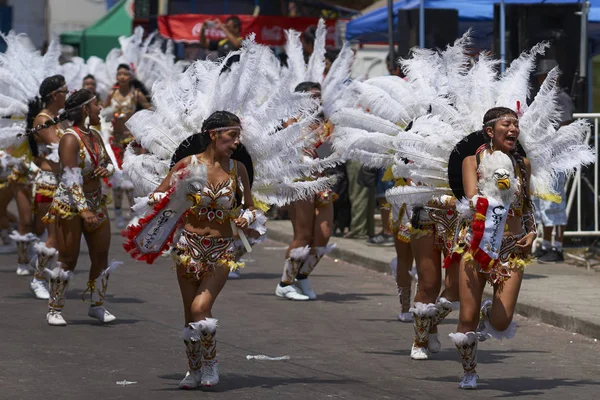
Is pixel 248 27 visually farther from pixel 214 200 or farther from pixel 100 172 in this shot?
pixel 214 200

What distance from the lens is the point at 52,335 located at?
423 inches

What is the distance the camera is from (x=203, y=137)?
8.84 m

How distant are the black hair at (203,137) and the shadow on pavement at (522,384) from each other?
2.14 metres

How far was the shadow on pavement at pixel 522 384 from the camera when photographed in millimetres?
8648

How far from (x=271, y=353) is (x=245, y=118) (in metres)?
1.98

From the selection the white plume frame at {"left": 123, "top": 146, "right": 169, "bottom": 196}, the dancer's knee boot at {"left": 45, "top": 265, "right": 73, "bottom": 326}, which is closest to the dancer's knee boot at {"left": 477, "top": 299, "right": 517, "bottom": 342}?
the white plume frame at {"left": 123, "top": 146, "right": 169, "bottom": 196}

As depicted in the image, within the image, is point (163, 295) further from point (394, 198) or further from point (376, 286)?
point (394, 198)

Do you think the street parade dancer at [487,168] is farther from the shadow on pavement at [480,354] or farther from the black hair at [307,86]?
the black hair at [307,86]

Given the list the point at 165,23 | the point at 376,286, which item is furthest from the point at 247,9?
the point at 376,286

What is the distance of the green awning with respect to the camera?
34750mm

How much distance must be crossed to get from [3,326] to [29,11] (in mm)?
33860

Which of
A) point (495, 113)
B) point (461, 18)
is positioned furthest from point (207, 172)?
point (461, 18)

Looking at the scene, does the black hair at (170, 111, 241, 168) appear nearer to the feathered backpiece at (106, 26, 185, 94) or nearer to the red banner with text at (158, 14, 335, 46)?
the feathered backpiece at (106, 26, 185, 94)

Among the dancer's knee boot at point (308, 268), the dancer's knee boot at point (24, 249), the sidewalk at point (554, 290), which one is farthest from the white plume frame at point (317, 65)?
the dancer's knee boot at point (24, 249)
